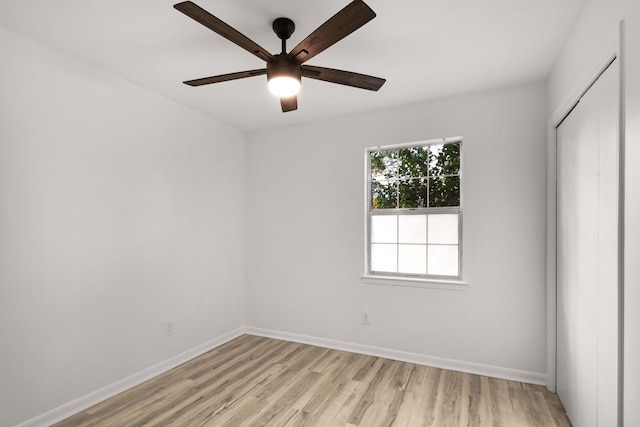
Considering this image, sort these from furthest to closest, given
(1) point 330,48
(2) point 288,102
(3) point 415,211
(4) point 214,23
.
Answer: (3) point 415,211
(1) point 330,48
(2) point 288,102
(4) point 214,23

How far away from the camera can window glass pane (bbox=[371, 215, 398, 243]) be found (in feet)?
11.6

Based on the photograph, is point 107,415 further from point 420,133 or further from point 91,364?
point 420,133

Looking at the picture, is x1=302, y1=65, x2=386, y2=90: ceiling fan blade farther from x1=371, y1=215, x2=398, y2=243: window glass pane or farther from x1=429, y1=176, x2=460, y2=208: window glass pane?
x1=371, y1=215, x2=398, y2=243: window glass pane

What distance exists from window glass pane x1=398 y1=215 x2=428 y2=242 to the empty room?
2 cm

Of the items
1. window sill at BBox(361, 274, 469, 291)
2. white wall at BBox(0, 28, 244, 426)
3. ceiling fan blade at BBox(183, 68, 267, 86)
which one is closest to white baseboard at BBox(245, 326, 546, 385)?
window sill at BBox(361, 274, 469, 291)

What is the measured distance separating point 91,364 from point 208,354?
119 centimetres

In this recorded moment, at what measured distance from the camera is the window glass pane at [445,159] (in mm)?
3279

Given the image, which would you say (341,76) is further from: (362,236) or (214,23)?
(362,236)

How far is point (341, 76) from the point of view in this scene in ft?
6.63

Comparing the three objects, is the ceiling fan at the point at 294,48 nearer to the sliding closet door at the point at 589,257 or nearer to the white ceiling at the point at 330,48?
the white ceiling at the point at 330,48

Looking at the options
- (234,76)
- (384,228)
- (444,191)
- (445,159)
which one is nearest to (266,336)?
(384,228)

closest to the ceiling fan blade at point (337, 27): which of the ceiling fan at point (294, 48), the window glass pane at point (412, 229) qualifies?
the ceiling fan at point (294, 48)

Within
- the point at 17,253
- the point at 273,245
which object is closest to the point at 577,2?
the point at 273,245

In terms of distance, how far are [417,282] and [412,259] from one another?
0.81 feet
